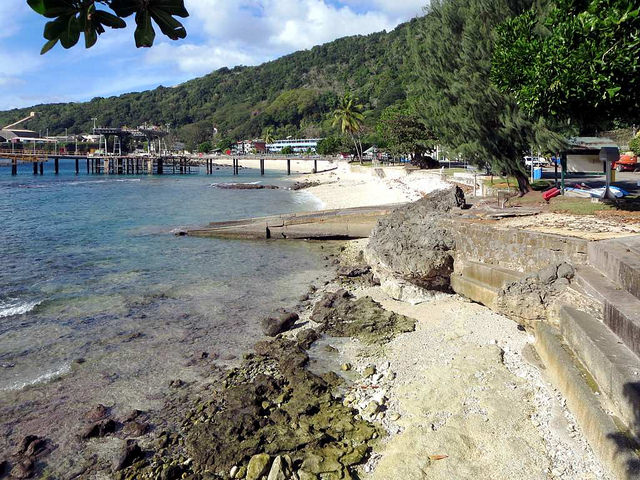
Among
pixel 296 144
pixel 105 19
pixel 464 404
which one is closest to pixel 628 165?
pixel 464 404

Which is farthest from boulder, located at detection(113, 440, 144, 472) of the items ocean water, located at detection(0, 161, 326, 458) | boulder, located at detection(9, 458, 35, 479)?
ocean water, located at detection(0, 161, 326, 458)

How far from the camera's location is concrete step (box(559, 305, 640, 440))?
5145 millimetres

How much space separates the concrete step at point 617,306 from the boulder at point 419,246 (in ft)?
14.8

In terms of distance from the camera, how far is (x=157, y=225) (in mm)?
27906

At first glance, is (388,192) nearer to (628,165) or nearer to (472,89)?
(628,165)

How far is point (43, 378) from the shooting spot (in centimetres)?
895

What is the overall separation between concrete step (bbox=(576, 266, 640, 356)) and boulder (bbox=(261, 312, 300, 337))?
613 centimetres

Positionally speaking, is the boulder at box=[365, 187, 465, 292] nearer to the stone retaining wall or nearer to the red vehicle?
the stone retaining wall

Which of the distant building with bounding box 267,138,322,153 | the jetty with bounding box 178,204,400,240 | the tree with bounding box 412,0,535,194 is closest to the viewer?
the tree with bounding box 412,0,535,194

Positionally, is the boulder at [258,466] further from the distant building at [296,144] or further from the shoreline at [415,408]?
the distant building at [296,144]

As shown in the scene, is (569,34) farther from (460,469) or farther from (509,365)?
(460,469)

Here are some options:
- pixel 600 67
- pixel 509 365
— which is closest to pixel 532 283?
pixel 509 365

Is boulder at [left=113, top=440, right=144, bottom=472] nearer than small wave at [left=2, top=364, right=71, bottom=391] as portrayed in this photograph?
Yes

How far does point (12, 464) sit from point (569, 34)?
470 inches
